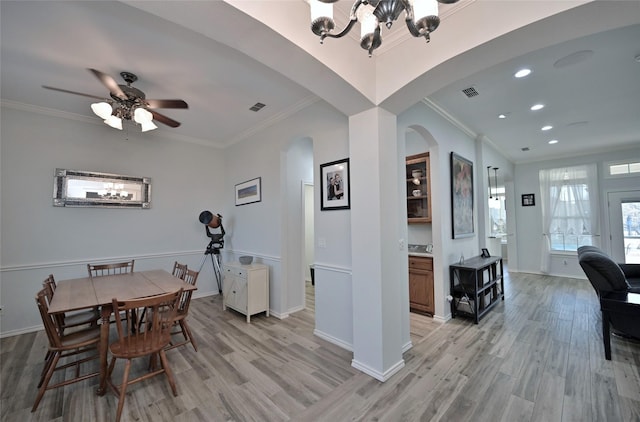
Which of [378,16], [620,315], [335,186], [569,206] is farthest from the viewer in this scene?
[569,206]

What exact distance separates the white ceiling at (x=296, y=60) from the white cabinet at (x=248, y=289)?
226 cm

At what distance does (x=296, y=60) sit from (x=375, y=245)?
5.29 feet

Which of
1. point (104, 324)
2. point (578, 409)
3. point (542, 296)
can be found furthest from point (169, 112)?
point (542, 296)

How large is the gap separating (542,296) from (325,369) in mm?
4470

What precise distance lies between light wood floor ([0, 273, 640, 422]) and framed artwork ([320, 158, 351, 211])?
62.7 inches

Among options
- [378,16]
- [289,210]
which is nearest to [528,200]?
[289,210]

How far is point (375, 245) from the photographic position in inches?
90.1

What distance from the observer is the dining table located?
2.02 m

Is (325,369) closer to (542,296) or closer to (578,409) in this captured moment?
(578,409)

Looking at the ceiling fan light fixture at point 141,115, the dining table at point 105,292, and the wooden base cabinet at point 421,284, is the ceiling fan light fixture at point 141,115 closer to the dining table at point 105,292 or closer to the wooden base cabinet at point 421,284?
the dining table at point 105,292

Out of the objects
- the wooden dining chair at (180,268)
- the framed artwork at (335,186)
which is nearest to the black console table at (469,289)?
the framed artwork at (335,186)

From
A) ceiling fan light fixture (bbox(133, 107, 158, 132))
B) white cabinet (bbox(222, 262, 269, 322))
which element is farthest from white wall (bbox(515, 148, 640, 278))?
ceiling fan light fixture (bbox(133, 107, 158, 132))

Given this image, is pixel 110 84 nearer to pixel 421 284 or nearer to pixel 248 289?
pixel 248 289

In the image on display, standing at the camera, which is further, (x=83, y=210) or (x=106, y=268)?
(x=83, y=210)
